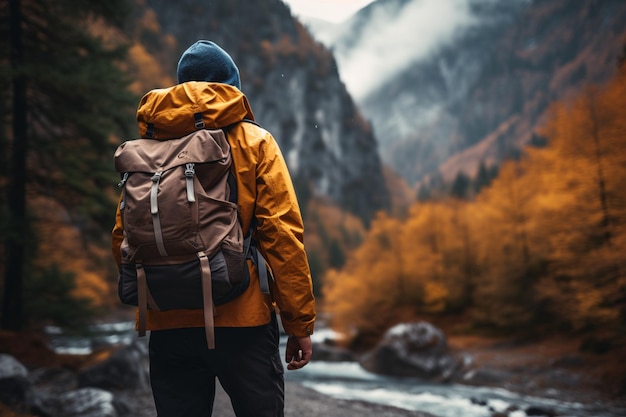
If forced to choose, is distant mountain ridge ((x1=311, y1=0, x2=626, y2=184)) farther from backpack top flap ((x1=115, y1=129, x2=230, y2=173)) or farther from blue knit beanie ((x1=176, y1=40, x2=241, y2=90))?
backpack top flap ((x1=115, y1=129, x2=230, y2=173))

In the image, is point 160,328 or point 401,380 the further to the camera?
point 401,380

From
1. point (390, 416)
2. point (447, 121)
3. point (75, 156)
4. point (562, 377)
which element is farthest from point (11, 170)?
point (447, 121)

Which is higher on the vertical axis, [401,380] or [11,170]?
[11,170]

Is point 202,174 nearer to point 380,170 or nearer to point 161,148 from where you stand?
point 161,148

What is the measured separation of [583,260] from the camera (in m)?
15.6

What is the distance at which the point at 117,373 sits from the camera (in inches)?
275

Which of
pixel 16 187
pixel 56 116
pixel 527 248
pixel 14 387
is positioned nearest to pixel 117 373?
pixel 14 387

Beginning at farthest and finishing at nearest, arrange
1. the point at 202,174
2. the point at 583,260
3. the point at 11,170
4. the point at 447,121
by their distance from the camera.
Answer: the point at 447,121, the point at 583,260, the point at 11,170, the point at 202,174

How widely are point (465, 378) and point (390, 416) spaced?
10717 millimetres

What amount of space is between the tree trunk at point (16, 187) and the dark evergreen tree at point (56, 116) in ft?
0.06

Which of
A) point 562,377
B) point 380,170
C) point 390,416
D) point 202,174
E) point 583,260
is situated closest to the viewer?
point 202,174

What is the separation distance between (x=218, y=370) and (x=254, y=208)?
73 centimetres

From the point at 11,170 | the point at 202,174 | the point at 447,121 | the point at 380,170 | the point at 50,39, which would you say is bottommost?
the point at 202,174

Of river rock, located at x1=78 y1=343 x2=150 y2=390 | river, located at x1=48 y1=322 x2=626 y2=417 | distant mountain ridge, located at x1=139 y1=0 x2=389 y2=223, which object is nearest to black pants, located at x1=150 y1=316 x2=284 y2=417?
river rock, located at x1=78 y1=343 x2=150 y2=390
